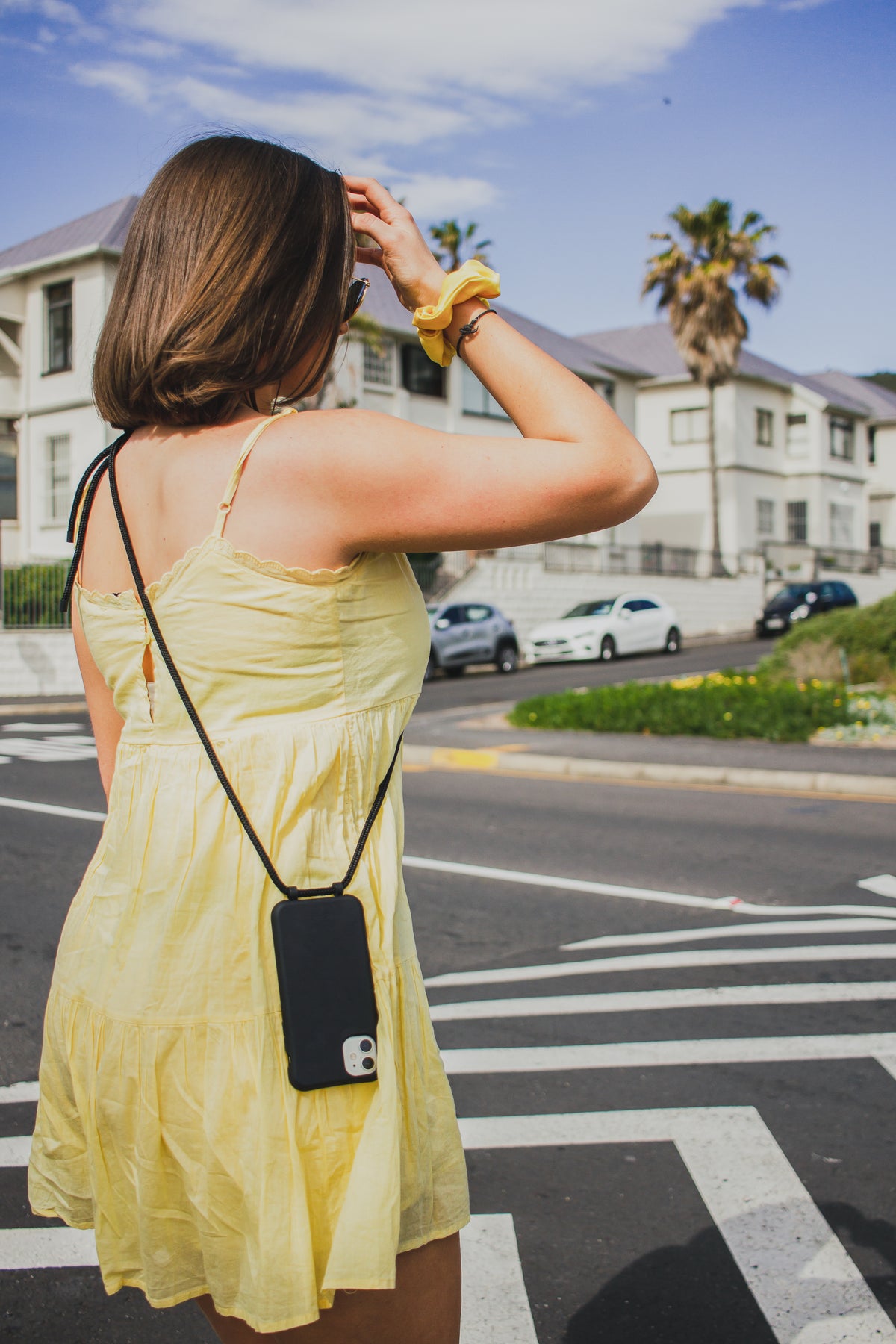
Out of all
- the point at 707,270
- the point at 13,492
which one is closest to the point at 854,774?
the point at 13,492

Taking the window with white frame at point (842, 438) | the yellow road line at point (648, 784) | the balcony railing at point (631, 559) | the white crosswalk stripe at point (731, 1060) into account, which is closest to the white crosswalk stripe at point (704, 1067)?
the white crosswalk stripe at point (731, 1060)

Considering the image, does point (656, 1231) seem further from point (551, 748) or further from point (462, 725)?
point (462, 725)

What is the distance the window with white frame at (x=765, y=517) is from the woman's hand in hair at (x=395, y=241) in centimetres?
4522

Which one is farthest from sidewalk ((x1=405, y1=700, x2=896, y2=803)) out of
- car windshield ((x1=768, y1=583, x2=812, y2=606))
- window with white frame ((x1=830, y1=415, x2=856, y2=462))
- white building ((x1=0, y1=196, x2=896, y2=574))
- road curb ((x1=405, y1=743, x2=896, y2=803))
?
window with white frame ((x1=830, y1=415, x2=856, y2=462))

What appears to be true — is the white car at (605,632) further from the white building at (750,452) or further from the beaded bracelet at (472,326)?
the beaded bracelet at (472,326)

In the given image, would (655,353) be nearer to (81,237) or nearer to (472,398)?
(472,398)

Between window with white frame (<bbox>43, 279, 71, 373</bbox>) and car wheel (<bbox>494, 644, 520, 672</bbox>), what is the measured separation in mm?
11920

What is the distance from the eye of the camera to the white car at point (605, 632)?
88.3ft

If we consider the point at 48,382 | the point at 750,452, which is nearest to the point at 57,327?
the point at 48,382

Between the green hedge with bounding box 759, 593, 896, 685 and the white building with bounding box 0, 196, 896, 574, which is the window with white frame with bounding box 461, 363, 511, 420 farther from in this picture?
the green hedge with bounding box 759, 593, 896, 685

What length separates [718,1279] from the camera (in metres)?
2.88

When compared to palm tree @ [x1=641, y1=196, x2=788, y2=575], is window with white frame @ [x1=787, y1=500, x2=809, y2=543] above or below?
below

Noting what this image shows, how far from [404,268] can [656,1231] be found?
2504 mm

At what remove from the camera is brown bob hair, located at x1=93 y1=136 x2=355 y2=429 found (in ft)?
4.93
